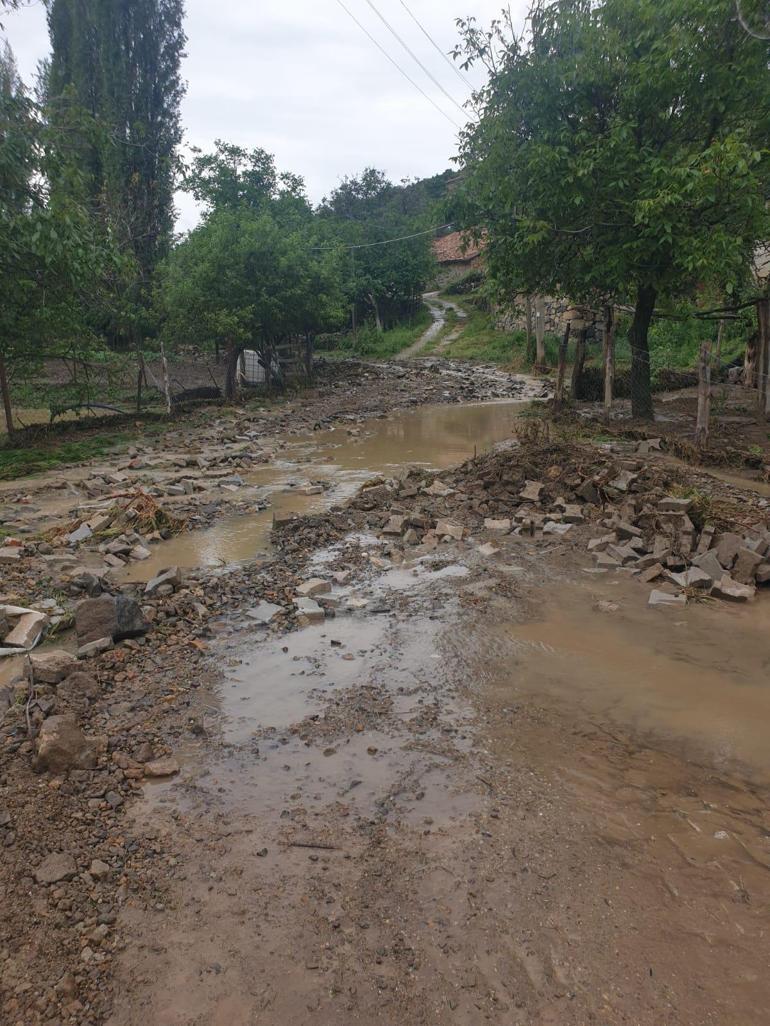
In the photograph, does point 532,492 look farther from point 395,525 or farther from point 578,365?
point 578,365

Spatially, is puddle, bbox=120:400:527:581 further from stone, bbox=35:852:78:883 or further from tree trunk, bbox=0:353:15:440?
tree trunk, bbox=0:353:15:440

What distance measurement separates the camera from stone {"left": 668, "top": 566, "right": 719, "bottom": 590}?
574 centimetres

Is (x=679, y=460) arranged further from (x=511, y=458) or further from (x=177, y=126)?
(x=177, y=126)

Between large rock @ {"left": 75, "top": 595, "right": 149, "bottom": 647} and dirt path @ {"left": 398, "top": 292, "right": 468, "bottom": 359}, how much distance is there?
95.4 ft

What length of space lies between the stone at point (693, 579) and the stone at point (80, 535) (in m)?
6.46

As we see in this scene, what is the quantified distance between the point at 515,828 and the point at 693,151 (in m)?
11.5

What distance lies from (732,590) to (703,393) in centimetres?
523

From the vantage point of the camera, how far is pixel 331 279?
72.4 ft

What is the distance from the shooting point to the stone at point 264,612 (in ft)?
18.3

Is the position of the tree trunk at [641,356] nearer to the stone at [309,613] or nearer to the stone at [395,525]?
the stone at [395,525]

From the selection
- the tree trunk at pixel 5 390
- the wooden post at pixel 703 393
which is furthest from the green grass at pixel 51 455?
the wooden post at pixel 703 393

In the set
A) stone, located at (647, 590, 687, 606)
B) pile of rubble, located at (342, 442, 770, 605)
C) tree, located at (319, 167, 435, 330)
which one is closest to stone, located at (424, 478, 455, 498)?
pile of rubble, located at (342, 442, 770, 605)

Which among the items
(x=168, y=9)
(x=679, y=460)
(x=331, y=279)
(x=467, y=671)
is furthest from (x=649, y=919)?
(x=168, y=9)

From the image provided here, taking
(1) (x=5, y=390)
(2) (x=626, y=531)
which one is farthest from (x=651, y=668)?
(1) (x=5, y=390)
